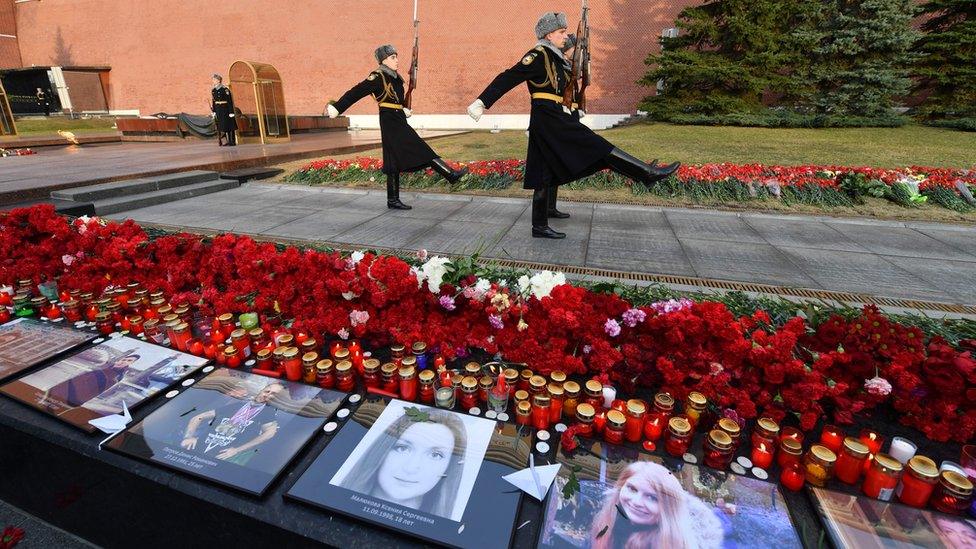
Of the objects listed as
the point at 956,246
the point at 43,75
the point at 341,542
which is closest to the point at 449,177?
the point at 341,542

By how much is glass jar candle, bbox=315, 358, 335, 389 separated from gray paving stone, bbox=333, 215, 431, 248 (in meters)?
2.26

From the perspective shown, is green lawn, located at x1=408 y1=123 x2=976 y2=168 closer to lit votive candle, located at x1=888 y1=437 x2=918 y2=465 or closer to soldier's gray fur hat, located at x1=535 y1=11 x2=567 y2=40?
soldier's gray fur hat, located at x1=535 y1=11 x2=567 y2=40

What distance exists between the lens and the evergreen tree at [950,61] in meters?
12.5

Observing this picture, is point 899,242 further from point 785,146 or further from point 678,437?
point 785,146

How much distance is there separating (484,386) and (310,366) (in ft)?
2.61

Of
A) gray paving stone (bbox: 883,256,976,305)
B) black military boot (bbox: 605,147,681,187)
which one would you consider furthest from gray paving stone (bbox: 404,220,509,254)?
gray paving stone (bbox: 883,256,976,305)

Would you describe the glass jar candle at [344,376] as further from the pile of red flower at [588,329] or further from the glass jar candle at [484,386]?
the glass jar candle at [484,386]

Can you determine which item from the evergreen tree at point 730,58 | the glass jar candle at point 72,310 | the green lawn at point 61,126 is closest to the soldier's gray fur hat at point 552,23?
the glass jar candle at point 72,310

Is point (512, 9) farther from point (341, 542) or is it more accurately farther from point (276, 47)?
point (341, 542)

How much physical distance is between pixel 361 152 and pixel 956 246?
1071 centimetres

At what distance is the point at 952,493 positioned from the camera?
4.33 feet

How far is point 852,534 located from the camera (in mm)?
1270

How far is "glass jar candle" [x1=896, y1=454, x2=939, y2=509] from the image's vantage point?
134cm

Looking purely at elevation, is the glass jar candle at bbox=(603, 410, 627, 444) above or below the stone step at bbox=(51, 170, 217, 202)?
below
